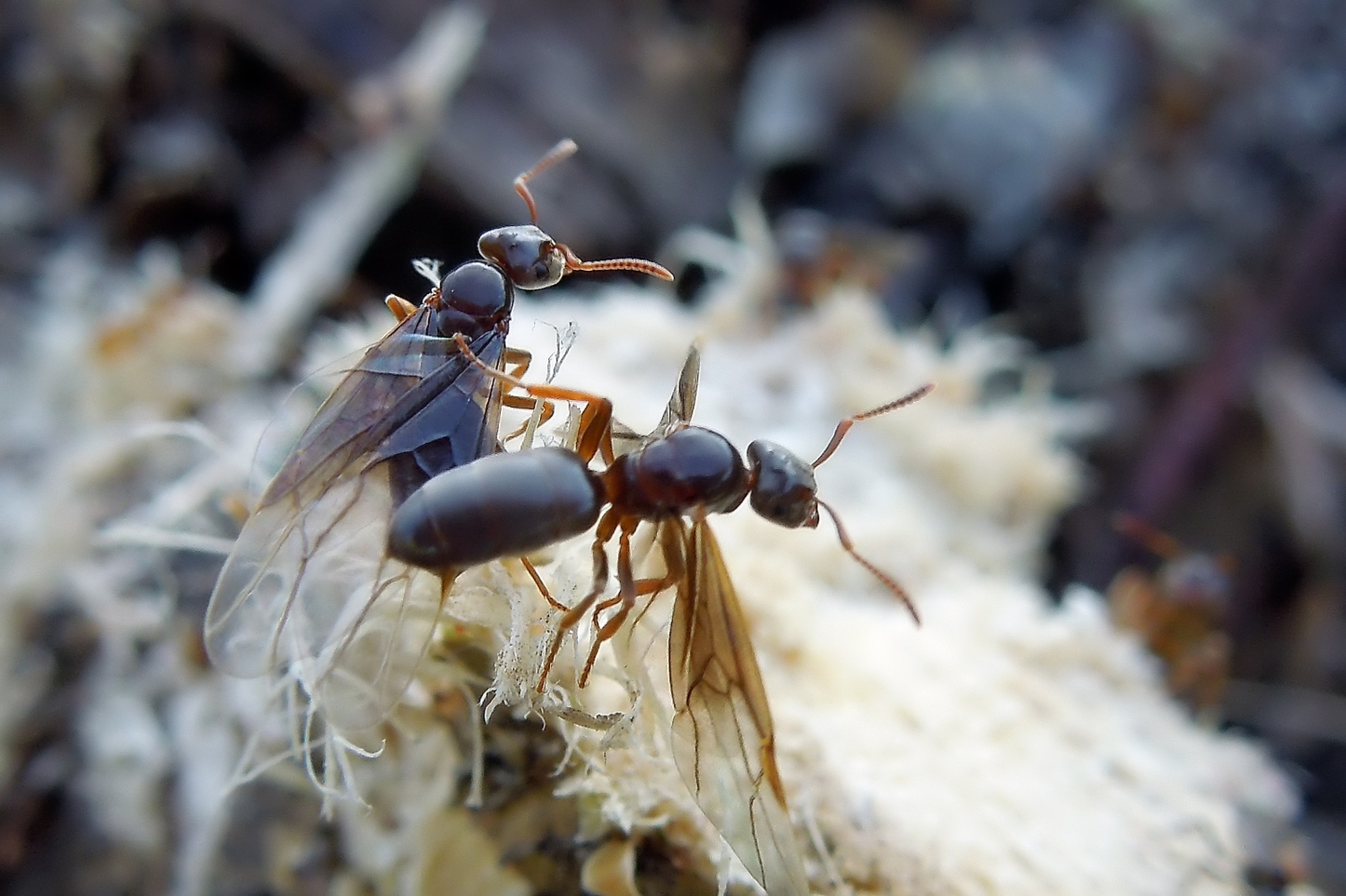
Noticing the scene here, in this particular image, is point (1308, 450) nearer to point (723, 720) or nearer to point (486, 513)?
point (723, 720)

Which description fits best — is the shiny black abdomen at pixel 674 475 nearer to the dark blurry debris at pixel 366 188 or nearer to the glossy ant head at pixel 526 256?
the glossy ant head at pixel 526 256

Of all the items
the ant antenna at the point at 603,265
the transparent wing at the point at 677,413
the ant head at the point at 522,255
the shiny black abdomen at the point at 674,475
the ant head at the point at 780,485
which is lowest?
the shiny black abdomen at the point at 674,475

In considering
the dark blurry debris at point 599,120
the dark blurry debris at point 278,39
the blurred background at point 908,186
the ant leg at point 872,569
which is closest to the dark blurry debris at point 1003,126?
the blurred background at point 908,186

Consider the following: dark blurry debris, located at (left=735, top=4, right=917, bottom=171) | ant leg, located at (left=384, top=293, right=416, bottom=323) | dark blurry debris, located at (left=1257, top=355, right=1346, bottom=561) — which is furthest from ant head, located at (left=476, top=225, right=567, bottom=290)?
dark blurry debris, located at (left=1257, top=355, right=1346, bottom=561)

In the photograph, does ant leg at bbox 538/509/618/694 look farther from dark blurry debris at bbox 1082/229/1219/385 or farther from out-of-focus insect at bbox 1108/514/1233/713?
dark blurry debris at bbox 1082/229/1219/385

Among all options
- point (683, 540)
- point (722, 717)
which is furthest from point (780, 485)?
point (722, 717)

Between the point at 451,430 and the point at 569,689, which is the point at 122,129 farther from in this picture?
the point at 569,689

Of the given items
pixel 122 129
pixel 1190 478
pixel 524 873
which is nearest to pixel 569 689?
pixel 524 873
